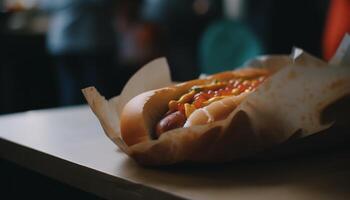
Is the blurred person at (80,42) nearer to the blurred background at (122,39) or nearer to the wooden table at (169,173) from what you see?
the blurred background at (122,39)

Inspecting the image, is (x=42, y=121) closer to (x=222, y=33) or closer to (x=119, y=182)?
(x=119, y=182)

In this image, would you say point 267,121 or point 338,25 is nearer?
point 267,121

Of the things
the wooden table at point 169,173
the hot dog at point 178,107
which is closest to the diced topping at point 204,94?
the hot dog at point 178,107

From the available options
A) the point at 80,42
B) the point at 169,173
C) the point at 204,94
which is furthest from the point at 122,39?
the point at 169,173

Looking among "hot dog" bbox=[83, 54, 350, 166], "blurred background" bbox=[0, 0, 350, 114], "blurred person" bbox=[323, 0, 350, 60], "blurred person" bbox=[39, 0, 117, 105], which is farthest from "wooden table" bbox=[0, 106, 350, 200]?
"blurred person" bbox=[39, 0, 117, 105]

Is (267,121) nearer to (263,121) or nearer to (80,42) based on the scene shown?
(263,121)

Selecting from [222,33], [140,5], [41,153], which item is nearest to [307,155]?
[41,153]
